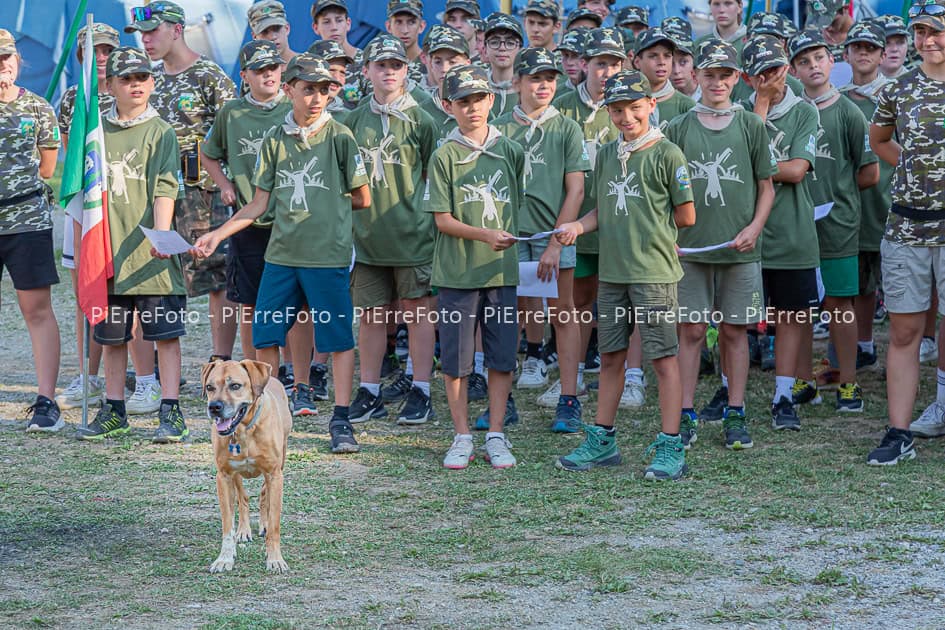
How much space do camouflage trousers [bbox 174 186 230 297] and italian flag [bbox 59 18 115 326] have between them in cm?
121

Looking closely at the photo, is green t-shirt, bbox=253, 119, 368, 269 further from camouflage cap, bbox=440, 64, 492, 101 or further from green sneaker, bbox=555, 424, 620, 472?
green sneaker, bbox=555, 424, 620, 472

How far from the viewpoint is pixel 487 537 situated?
5629 millimetres

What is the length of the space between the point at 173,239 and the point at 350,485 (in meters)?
1.81

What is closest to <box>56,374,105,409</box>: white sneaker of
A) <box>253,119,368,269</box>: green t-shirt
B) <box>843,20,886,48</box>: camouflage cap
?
<box>253,119,368,269</box>: green t-shirt

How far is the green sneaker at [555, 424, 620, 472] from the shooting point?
22.4ft

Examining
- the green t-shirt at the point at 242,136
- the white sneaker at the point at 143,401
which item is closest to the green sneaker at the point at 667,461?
the green t-shirt at the point at 242,136

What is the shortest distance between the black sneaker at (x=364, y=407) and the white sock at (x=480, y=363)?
0.92 metres

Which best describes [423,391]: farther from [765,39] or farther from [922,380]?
[922,380]

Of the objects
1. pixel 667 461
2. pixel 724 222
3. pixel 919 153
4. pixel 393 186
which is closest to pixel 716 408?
pixel 724 222

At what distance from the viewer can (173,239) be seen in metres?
7.20

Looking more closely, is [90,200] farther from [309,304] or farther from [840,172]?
[840,172]

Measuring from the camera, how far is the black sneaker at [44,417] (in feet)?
25.7

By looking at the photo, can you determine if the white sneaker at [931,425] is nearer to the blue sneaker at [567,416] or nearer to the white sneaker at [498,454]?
the blue sneaker at [567,416]

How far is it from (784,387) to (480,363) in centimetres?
225
